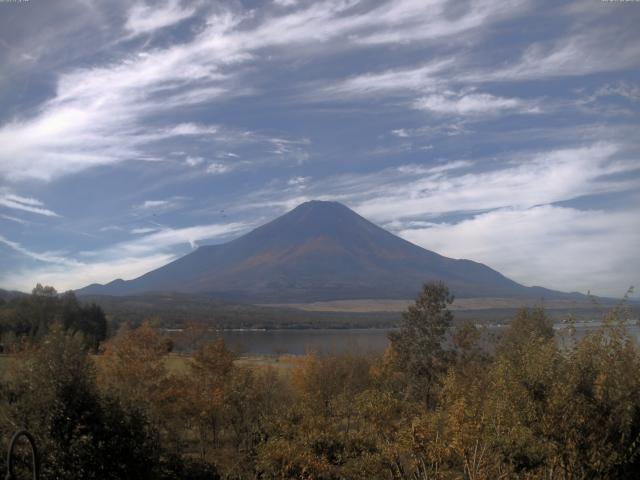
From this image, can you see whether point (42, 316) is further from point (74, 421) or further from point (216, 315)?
point (216, 315)

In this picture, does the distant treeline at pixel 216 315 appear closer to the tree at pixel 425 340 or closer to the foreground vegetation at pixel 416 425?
the tree at pixel 425 340

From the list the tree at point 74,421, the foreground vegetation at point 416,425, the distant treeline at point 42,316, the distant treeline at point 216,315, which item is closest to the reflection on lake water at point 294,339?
the distant treeline at point 216,315

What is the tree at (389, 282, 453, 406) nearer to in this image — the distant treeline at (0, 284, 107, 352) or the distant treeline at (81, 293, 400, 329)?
the distant treeline at (0, 284, 107, 352)

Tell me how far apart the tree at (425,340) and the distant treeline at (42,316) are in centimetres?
3301

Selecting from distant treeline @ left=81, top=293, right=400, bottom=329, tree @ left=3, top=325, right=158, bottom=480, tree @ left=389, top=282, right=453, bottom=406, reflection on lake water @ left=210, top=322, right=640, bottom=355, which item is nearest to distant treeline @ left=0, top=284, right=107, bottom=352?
reflection on lake water @ left=210, top=322, right=640, bottom=355

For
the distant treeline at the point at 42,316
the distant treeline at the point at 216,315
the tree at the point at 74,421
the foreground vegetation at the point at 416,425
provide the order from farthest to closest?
the distant treeline at the point at 216,315
the distant treeline at the point at 42,316
the tree at the point at 74,421
the foreground vegetation at the point at 416,425

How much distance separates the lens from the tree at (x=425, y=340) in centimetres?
3312

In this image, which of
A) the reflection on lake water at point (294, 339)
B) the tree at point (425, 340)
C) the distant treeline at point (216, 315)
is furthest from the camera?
the distant treeline at point (216, 315)

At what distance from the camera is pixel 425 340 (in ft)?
112

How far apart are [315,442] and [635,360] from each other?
7371mm

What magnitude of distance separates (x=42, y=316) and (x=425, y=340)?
43.5 m

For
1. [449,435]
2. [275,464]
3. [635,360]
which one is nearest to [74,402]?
[275,464]

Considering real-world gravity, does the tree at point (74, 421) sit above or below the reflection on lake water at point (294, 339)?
above

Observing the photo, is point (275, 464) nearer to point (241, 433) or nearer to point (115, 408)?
point (115, 408)
